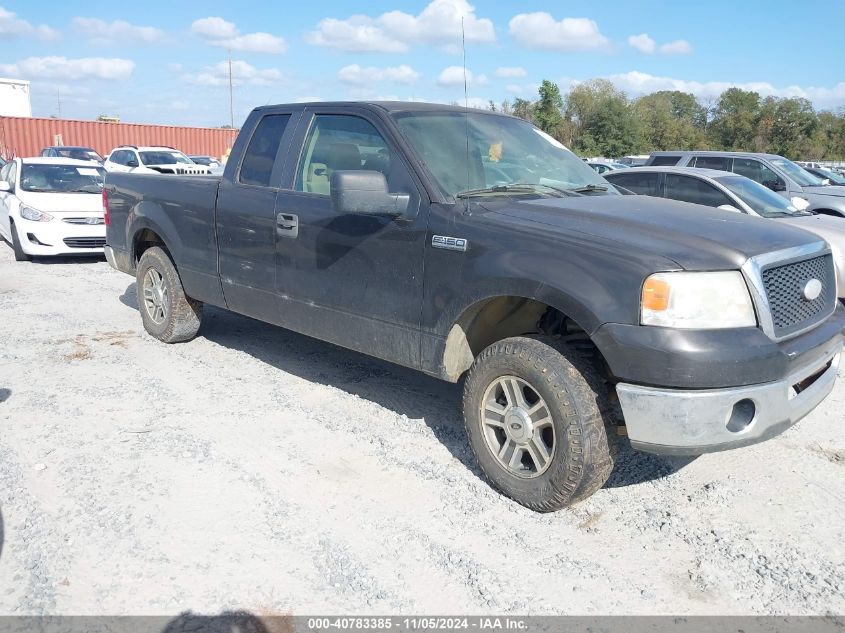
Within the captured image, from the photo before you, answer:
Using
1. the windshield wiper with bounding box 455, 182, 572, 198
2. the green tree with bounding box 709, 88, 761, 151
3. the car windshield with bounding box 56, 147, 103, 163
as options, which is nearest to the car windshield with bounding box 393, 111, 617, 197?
the windshield wiper with bounding box 455, 182, 572, 198

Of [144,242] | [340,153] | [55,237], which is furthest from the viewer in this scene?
[55,237]

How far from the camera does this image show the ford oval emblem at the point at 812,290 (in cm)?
342

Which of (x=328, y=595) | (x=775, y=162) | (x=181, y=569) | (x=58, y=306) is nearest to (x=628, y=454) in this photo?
(x=328, y=595)

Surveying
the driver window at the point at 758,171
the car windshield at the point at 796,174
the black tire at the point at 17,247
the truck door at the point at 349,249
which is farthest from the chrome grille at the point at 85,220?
the car windshield at the point at 796,174

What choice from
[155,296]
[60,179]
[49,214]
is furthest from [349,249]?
[60,179]

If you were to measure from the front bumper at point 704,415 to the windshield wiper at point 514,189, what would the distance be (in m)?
1.41

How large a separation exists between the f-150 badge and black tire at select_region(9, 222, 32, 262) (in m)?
9.34

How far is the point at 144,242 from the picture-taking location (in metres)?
6.66

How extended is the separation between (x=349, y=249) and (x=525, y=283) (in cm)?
131

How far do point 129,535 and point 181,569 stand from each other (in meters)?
0.41

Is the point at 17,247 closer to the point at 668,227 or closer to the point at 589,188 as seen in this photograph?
the point at 589,188

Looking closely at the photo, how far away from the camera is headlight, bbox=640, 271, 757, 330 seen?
9.96 feet

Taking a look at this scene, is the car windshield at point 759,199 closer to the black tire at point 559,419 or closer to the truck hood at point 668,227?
the truck hood at point 668,227

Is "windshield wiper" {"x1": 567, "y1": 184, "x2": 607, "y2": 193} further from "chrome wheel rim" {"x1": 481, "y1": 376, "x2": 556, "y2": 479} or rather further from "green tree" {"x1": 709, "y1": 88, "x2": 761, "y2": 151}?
"green tree" {"x1": 709, "y1": 88, "x2": 761, "y2": 151}
